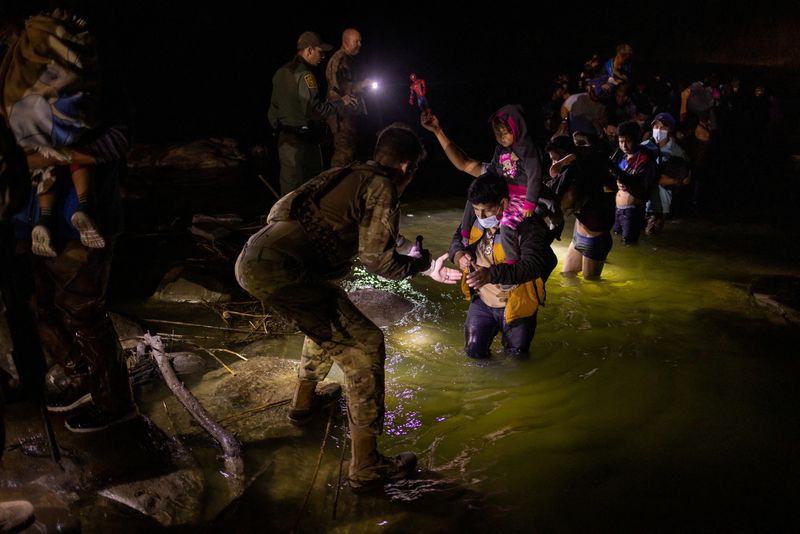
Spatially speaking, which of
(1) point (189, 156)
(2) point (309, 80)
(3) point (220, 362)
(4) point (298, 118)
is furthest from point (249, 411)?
(1) point (189, 156)

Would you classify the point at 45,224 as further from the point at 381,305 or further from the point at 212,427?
the point at 381,305

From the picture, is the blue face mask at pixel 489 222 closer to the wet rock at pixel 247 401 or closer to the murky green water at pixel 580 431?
the murky green water at pixel 580 431

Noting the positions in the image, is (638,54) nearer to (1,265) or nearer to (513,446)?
(513,446)

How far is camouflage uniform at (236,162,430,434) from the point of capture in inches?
130

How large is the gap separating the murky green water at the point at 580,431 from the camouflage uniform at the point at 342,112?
387 centimetres

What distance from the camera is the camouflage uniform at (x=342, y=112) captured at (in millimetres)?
9289

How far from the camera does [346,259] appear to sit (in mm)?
3531

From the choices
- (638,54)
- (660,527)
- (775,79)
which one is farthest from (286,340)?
(638,54)

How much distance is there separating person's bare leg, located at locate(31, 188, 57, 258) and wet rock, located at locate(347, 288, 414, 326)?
3358 millimetres

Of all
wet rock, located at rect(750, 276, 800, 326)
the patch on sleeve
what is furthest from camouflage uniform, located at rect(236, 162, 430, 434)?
wet rock, located at rect(750, 276, 800, 326)

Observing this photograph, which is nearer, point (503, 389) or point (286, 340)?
point (503, 389)

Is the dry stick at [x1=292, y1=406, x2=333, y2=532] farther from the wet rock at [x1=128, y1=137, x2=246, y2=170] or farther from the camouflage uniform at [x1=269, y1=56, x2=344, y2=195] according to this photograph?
the wet rock at [x1=128, y1=137, x2=246, y2=170]

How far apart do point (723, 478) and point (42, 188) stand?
4508mm

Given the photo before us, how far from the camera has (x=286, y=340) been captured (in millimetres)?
5547
